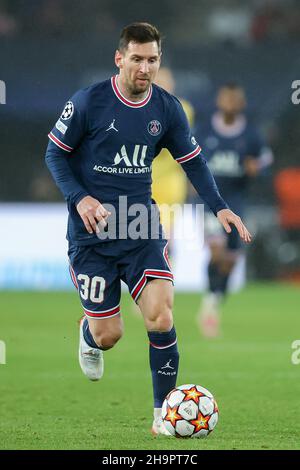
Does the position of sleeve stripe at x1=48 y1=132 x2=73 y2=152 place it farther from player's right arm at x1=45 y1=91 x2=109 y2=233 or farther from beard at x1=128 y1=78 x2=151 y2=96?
beard at x1=128 y1=78 x2=151 y2=96

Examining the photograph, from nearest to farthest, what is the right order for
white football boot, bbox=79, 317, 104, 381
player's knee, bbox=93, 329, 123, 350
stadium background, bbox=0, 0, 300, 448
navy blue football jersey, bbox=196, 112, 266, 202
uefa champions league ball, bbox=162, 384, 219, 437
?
uefa champions league ball, bbox=162, 384, 219, 437 → player's knee, bbox=93, 329, 123, 350 → white football boot, bbox=79, 317, 104, 381 → navy blue football jersey, bbox=196, 112, 266, 202 → stadium background, bbox=0, 0, 300, 448

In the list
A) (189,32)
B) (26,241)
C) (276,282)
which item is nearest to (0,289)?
(26,241)

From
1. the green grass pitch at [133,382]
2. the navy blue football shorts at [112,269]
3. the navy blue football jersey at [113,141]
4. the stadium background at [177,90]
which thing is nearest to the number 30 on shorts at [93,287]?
the navy blue football shorts at [112,269]

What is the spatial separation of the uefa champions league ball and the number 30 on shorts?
0.82 m

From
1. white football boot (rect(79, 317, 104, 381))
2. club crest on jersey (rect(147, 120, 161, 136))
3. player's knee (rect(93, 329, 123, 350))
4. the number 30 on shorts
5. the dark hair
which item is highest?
the dark hair

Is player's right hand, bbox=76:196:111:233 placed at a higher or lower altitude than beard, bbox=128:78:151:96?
lower

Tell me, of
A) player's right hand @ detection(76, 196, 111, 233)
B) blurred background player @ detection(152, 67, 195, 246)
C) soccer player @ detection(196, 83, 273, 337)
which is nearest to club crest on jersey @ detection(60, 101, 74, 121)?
player's right hand @ detection(76, 196, 111, 233)

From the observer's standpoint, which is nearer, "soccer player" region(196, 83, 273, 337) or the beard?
the beard

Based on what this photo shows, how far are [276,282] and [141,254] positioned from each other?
11034 millimetres

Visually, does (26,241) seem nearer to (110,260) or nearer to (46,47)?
(46,47)

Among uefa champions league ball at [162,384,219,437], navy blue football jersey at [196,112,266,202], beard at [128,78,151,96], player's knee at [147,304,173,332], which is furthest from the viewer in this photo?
navy blue football jersey at [196,112,266,202]

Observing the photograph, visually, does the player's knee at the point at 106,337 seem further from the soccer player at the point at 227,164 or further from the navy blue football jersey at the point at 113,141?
the soccer player at the point at 227,164

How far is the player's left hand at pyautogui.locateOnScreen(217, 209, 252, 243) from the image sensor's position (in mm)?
5684
